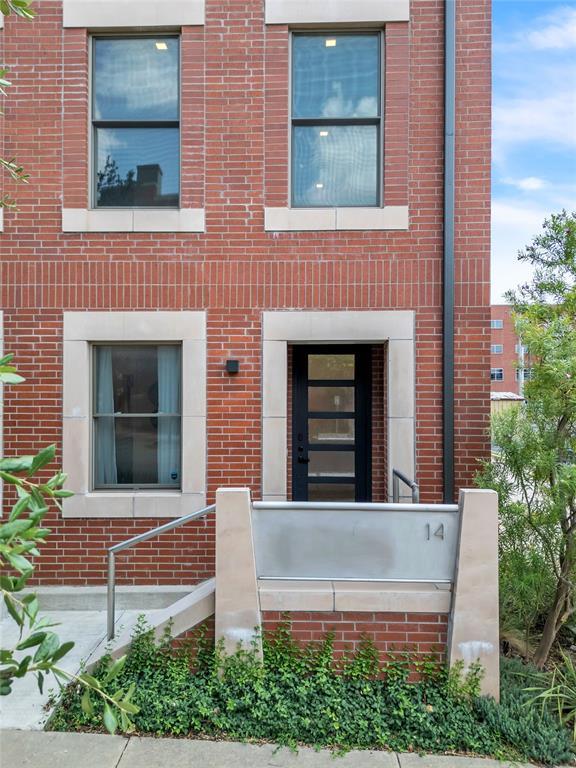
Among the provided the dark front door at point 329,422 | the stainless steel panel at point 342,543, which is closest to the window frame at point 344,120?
the dark front door at point 329,422

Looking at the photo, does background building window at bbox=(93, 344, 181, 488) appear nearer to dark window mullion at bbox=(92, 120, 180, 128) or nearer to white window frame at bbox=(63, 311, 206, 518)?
white window frame at bbox=(63, 311, 206, 518)

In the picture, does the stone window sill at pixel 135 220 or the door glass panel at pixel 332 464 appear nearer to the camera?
the stone window sill at pixel 135 220

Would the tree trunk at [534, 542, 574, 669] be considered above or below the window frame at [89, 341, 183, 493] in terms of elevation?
below

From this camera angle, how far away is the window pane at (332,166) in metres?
5.58

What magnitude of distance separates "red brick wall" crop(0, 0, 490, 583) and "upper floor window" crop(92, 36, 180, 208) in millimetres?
229

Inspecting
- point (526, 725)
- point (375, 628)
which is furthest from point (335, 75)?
point (526, 725)

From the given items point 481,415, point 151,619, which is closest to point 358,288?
point 481,415

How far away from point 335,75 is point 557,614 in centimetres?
583

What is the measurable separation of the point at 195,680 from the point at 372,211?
4666 mm

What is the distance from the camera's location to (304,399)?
5.95m

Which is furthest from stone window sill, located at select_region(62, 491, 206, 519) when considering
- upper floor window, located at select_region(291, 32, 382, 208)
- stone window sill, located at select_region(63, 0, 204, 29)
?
stone window sill, located at select_region(63, 0, 204, 29)

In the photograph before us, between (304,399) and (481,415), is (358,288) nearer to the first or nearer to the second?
(304,399)

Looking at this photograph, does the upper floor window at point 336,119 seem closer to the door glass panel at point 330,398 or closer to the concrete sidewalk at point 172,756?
the door glass panel at point 330,398

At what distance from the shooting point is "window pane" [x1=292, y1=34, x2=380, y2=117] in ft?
18.1
